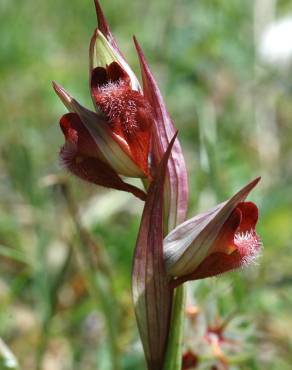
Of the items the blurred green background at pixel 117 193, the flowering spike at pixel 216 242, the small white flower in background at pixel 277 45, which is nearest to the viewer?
the flowering spike at pixel 216 242

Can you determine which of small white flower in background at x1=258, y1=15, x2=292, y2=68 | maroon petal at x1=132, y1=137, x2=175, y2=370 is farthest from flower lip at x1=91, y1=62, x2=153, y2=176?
small white flower in background at x1=258, y1=15, x2=292, y2=68

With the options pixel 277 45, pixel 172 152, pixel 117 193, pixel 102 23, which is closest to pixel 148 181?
pixel 172 152

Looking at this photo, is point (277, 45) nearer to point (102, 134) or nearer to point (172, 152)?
point (172, 152)

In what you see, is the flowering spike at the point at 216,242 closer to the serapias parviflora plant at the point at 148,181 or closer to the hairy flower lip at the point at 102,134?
the serapias parviflora plant at the point at 148,181

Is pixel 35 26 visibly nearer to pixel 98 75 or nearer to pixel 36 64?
pixel 36 64

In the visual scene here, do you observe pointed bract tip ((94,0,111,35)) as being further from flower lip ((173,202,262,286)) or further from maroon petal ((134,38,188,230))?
flower lip ((173,202,262,286))

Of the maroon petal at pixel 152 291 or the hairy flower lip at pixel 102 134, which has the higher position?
the hairy flower lip at pixel 102 134

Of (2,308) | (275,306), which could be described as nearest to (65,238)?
(2,308)

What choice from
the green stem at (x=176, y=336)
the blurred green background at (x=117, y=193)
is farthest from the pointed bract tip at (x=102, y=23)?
the green stem at (x=176, y=336)

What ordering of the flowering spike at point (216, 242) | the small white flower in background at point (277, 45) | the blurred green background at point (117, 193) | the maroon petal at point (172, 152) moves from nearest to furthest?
the flowering spike at point (216, 242)
the maroon petal at point (172, 152)
the blurred green background at point (117, 193)
the small white flower in background at point (277, 45)
